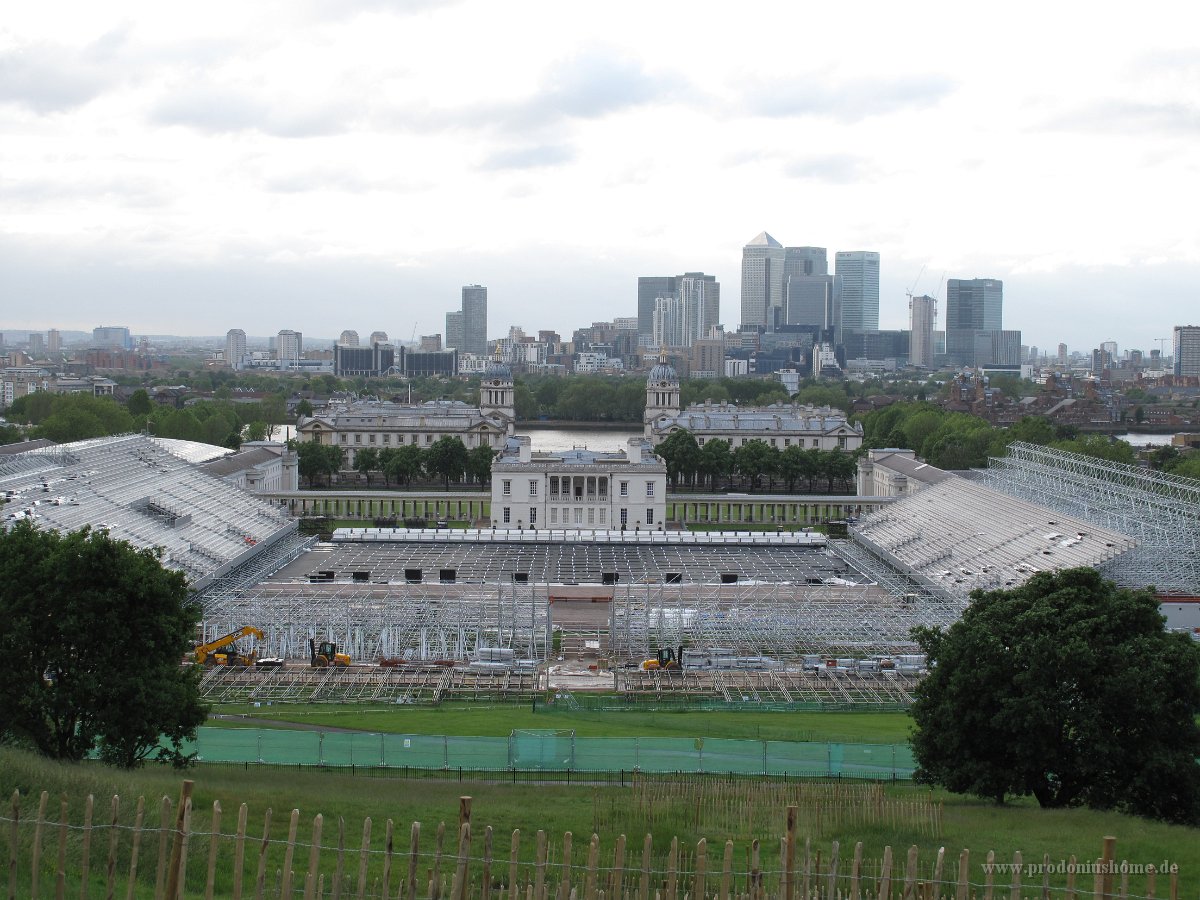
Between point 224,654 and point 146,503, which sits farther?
point 146,503

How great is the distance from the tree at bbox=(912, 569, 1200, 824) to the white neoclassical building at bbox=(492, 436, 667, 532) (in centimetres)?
3797

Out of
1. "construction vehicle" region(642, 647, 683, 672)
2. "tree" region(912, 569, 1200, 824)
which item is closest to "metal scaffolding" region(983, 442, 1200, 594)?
"construction vehicle" region(642, 647, 683, 672)

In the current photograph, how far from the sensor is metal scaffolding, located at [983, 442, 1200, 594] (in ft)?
114

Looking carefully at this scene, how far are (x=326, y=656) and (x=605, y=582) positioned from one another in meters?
13.9

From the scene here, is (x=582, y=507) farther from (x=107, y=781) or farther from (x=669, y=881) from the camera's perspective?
(x=669, y=881)

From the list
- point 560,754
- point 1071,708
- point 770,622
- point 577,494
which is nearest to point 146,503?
point 577,494

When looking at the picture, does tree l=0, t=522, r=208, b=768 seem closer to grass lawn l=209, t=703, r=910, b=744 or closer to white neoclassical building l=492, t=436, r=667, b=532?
grass lawn l=209, t=703, r=910, b=744

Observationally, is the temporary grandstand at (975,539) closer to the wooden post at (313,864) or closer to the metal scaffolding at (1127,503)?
the metal scaffolding at (1127,503)

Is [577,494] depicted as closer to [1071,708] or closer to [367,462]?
[367,462]

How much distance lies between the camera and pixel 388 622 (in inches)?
1345

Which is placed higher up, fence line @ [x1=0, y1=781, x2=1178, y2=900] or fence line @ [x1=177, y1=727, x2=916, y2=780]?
fence line @ [x1=0, y1=781, x2=1178, y2=900]

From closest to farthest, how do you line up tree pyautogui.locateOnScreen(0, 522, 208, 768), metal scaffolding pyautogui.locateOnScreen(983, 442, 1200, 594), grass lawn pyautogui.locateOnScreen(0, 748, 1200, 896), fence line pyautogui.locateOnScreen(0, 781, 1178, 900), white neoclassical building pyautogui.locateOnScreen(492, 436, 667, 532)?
1. fence line pyautogui.locateOnScreen(0, 781, 1178, 900)
2. grass lawn pyautogui.locateOnScreen(0, 748, 1200, 896)
3. tree pyautogui.locateOnScreen(0, 522, 208, 768)
4. metal scaffolding pyautogui.locateOnScreen(983, 442, 1200, 594)
5. white neoclassical building pyautogui.locateOnScreen(492, 436, 667, 532)

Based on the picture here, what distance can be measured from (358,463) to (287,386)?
105182 mm

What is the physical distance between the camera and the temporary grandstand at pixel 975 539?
3706cm
